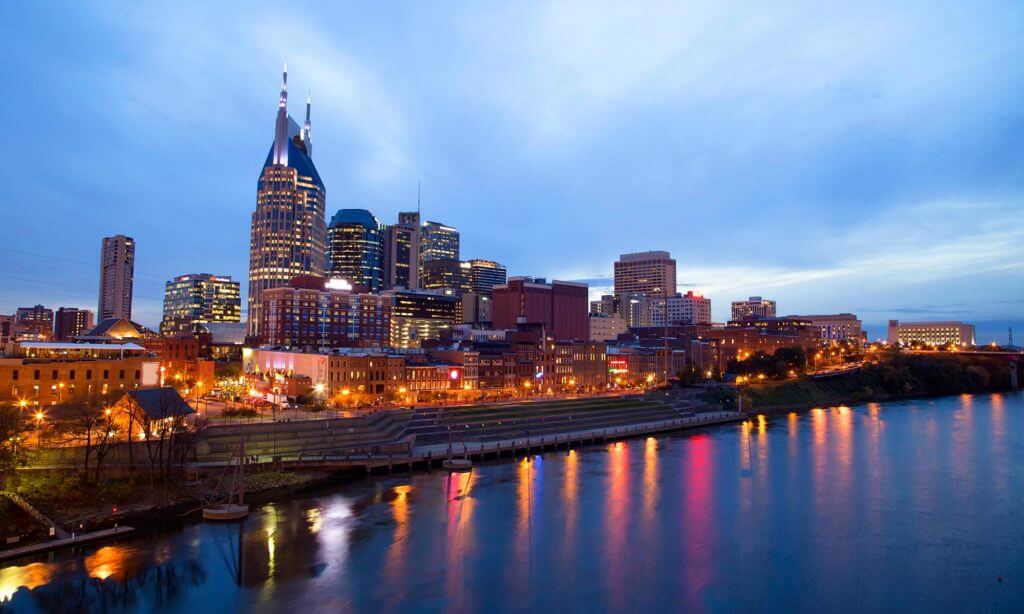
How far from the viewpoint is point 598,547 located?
40.3m

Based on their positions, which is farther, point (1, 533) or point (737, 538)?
point (737, 538)

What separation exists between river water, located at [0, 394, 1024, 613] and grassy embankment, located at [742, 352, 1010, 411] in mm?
58589

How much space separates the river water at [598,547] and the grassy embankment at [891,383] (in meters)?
58.6

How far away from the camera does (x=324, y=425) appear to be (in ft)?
215

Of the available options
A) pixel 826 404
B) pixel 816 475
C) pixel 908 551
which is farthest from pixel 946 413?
pixel 908 551

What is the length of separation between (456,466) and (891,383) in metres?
125

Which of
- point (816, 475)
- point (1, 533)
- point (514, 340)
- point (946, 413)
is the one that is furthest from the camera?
point (514, 340)

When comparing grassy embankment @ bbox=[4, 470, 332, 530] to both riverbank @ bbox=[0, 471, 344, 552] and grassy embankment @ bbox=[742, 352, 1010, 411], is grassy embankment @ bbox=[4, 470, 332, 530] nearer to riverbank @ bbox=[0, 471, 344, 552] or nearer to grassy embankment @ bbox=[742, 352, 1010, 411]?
riverbank @ bbox=[0, 471, 344, 552]

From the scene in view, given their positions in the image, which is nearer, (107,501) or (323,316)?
(107,501)

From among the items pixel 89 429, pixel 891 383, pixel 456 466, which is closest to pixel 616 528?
pixel 456 466

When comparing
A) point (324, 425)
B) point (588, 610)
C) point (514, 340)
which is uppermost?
point (514, 340)

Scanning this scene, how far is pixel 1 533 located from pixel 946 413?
5074 inches

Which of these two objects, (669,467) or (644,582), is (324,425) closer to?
(669,467)

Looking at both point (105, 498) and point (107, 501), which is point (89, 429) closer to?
point (105, 498)
